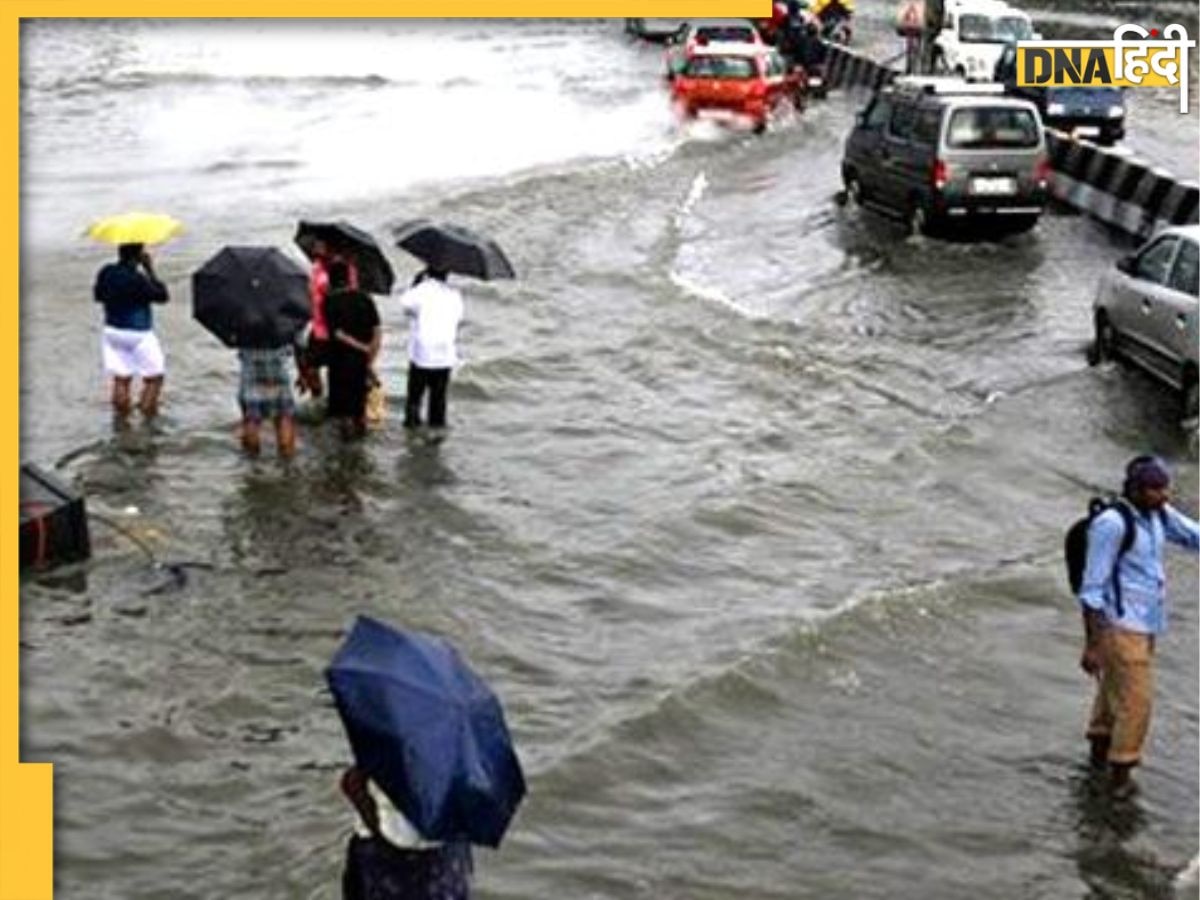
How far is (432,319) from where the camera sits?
1334 cm

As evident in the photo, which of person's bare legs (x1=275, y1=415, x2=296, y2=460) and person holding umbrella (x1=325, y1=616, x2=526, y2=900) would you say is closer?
person holding umbrella (x1=325, y1=616, x2=526, y2=900)

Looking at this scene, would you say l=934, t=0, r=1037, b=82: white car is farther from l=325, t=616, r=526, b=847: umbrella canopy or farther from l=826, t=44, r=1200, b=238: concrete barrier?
l=325, t=616, r=526, b=847: umbrella canopy

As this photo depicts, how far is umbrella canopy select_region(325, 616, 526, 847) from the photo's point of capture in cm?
498

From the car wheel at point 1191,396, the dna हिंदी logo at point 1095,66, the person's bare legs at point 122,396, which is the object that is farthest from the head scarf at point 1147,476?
the dna हिंदी logo at point 1095,66

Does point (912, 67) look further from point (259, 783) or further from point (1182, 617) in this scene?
point (259, 783)

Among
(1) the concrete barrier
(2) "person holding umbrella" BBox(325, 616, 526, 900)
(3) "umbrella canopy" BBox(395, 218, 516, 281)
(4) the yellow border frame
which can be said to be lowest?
(1) the concrete barrier

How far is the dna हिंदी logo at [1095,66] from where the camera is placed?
103ft

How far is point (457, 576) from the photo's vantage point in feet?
37.0

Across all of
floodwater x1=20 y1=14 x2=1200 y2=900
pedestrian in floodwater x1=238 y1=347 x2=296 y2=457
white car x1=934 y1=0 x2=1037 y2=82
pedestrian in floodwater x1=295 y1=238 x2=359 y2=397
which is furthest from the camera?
white car x1=934 y1=0 x2=1037 y2=82

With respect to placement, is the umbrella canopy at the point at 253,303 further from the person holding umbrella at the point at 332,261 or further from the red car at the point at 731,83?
the red car at the point at 731,83

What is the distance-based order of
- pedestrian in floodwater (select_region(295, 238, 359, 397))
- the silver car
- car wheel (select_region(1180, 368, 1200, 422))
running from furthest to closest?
the silver car < car wheel (select_region(1180, 368, 1200, 422)) < pedestrian in floodwater (select_region(295, 238, 359, 397))


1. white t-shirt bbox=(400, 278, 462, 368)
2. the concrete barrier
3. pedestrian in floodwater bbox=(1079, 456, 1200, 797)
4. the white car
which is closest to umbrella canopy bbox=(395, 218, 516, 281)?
white t-shirt bbox=(400, 278, 462, 368)

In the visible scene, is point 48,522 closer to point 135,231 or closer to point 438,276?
point 135,231

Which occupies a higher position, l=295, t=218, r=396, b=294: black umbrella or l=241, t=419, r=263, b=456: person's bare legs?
l=295, t=218, r=396, b=294: black umbrella
